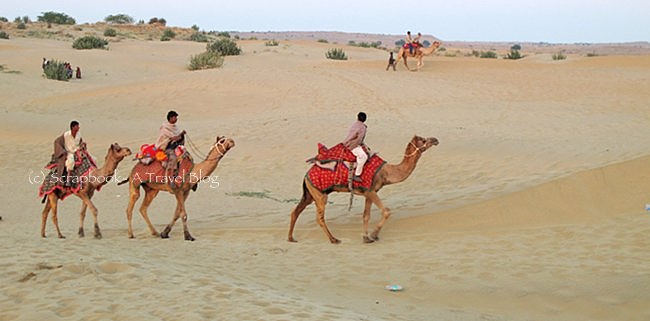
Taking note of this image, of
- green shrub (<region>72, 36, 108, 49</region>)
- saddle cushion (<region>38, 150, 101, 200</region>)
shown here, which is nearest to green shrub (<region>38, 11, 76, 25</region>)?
green shrub (<region>72, 36, 108, 49</region>)

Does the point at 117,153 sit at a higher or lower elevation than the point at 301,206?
higher

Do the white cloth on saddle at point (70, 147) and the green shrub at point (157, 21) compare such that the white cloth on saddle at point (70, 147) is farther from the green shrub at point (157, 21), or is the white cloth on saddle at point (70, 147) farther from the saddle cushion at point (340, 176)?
the green shrub at point (157, 21)

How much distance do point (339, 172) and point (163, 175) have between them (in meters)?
3.01

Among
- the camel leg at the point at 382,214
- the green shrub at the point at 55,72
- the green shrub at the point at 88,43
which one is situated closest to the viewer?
the camel leg at the point at 382,214

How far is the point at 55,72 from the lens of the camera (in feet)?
109

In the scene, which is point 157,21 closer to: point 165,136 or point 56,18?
point 56,18

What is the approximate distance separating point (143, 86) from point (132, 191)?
17.1 meters

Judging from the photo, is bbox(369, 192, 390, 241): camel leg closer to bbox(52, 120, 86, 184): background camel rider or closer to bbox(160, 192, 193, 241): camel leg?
bbox(160, 192, 193, 241): camel leg

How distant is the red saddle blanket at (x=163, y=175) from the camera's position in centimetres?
1191

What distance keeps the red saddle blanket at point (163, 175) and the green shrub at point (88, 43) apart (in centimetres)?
3780

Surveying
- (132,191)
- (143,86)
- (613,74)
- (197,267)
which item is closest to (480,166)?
(132,191)

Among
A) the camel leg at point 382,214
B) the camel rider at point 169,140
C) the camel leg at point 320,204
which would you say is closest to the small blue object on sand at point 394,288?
the camel leg at point 382,214

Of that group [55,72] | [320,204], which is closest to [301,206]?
[320,204]

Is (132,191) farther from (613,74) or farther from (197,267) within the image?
(613,74)
